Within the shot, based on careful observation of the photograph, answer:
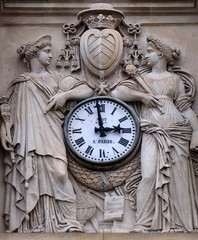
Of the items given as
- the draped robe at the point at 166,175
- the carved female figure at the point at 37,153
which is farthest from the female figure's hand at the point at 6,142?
the draped robe at the point at 166,175

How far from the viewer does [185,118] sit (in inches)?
565

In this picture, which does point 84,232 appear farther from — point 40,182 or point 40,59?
point 40,59

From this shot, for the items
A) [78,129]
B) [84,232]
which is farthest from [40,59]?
[84,232]

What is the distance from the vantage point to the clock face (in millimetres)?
14266

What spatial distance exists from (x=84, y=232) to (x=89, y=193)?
459 millimetres

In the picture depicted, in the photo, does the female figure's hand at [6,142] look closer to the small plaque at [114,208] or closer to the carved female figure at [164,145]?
the small plaque at [114,208]

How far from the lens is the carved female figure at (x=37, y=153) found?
552 inches

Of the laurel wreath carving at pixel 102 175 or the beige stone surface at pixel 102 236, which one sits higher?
the laurel wreath carving at pixel 102 175

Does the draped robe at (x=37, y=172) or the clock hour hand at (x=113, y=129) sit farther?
the clock hour hand at (x=113, y=129)

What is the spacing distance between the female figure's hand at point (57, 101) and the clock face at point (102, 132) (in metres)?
0.14

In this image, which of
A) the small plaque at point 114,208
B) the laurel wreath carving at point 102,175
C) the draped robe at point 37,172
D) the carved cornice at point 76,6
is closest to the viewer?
the draped robe at point 37,172

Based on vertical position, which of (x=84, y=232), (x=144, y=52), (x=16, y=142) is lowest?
(x=84, y=232)

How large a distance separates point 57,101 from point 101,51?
68cm

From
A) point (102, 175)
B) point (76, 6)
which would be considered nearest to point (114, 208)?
point (102, 175)
